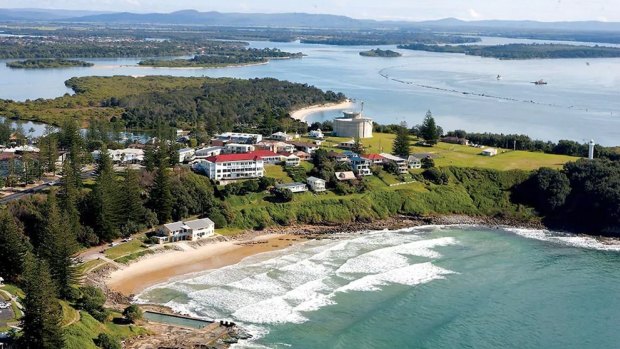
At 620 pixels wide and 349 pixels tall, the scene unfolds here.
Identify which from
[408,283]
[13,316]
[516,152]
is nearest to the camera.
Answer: [13,316]

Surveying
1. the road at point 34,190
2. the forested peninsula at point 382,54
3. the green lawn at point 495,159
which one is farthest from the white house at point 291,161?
the forested peninsula at point 382,54

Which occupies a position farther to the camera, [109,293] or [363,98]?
[363,98]

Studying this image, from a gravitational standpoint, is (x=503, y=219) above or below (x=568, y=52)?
below

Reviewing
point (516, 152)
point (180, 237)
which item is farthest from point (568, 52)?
point (180, 237)

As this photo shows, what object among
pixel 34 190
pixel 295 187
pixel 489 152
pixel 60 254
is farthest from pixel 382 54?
pixel 60 254

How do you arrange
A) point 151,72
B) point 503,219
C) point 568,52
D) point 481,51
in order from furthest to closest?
point 481,51 < point 568,52 < point 151,72 < point 503,219

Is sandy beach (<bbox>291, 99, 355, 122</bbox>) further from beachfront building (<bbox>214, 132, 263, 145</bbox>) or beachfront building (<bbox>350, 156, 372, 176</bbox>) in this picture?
beachfront building (<bbox>350, 156, 372, 176</bbox>)

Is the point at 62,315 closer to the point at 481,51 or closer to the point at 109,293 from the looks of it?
the point at 109,293
